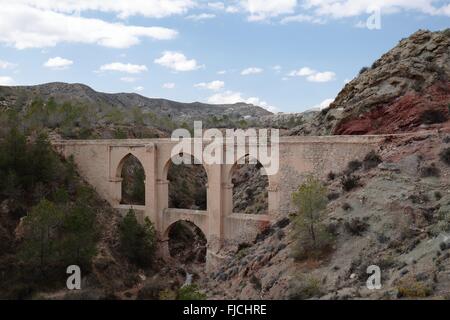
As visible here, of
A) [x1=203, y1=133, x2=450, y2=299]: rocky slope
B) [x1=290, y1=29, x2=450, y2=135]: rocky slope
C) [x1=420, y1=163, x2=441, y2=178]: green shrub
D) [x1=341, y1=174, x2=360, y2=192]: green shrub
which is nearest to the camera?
[x1=203, y1=133, x2=450, y2=299]: rocky slope

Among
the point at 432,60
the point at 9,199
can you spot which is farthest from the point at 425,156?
the point at 9,199

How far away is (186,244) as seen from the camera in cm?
A: 3584

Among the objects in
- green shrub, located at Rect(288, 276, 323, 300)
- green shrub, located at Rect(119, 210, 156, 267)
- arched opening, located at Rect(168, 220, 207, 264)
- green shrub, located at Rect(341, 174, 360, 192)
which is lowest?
arched opening, located at Rect(168, 220, 207, 264)

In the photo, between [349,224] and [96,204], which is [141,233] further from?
[349,224]

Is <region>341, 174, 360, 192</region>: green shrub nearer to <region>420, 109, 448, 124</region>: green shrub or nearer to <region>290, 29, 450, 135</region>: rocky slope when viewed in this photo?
<region>290, 29, 450, 135</region>: rocky slope

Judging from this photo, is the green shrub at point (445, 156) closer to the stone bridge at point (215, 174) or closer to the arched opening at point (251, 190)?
the stone bridge at point (215, 174)

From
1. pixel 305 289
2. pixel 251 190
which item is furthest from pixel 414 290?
pixel 251 190

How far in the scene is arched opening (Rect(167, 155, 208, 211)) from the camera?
41.3 meters

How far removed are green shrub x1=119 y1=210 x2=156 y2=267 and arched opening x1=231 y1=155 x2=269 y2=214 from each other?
7025mm

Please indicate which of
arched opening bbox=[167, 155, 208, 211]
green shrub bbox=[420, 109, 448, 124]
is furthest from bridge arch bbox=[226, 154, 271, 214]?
green shrub bbox=[420, 109, 448, 124]

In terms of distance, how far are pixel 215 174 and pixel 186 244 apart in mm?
12278

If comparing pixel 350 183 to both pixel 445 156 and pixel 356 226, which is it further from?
pixel 445 156

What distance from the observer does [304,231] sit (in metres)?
17.5
